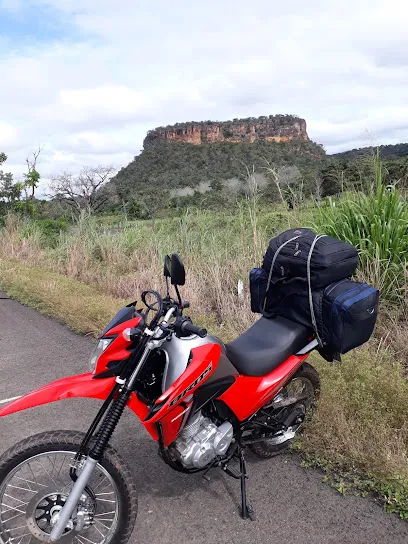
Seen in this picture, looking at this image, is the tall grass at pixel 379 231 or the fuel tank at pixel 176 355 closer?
the fuel tank at pixel 176 355

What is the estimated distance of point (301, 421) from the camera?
3049 millimetres

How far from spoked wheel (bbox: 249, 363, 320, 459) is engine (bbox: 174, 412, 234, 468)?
0.45m

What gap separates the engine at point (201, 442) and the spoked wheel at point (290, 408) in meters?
0.45

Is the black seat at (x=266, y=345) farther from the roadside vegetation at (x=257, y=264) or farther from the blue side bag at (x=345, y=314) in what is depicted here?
the roadside vegetation at (x=257, y=264)

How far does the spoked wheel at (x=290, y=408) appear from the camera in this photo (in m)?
2.91

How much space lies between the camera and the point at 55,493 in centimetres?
212

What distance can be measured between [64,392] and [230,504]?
3.89ft

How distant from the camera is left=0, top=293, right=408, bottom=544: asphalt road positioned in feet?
7.77

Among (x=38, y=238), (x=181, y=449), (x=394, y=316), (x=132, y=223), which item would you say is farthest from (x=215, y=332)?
(x=38, y=238)

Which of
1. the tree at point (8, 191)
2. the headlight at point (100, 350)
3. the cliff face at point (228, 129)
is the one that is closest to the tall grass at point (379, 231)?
the headlight at point (100, 350)

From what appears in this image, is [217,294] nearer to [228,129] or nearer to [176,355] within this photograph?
[176,355]

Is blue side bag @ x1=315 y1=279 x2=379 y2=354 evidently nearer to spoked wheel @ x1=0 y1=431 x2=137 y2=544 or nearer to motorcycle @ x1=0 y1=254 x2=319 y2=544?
motorcycle @ x1=0 y1=254 x2=319 y2=544

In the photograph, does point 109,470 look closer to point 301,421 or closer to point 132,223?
point 301,421

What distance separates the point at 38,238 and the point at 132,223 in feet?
10.5
